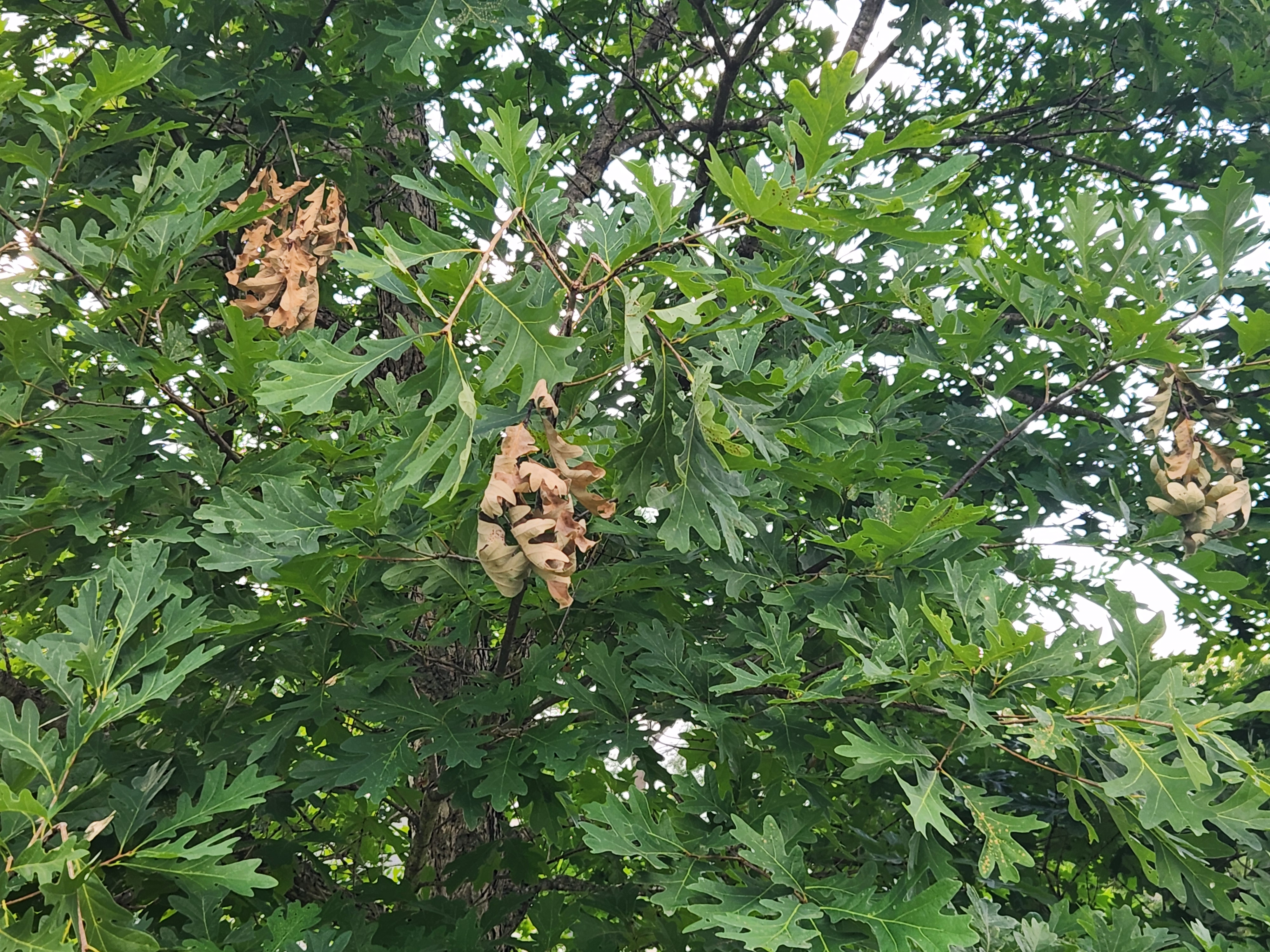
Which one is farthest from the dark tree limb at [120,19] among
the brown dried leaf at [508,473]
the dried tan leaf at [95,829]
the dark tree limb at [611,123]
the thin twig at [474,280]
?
the dried tan leaf at [95,829]

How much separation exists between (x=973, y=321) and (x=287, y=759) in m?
1.98

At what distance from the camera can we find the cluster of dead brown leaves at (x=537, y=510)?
141 centimetres

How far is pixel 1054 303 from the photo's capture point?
2219 mm

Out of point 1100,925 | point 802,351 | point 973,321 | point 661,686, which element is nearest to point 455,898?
point 661,686

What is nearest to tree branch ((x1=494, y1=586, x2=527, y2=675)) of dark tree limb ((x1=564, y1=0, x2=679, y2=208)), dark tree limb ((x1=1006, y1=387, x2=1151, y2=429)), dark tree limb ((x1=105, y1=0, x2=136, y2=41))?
dark tree limb ((x1=1006, y1=387, x2=1151, y2=429))

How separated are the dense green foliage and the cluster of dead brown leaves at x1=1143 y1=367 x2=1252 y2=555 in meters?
0.01

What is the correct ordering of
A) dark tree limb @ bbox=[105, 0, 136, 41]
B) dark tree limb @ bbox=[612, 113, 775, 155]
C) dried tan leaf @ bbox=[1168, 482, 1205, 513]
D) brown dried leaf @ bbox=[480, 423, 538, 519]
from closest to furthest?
brown dried leaf @ bbox=[480, 423, 538, 519] < dried tan leaf @ bbox=[1168, 482, 1205, 513] < dark tree limb @ bbox=[105, 0, 136, 41] < dark tree limb @ bbox=[612, 113, 775, 155]

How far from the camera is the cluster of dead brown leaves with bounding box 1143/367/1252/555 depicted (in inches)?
88.8

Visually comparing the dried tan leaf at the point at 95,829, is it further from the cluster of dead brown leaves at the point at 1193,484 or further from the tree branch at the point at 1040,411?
the cluster of dead brown leaves at the point at 1193,484

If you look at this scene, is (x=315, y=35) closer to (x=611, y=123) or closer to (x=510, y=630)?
(x=611, y=123)

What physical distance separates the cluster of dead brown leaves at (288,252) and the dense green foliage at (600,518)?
16 mm

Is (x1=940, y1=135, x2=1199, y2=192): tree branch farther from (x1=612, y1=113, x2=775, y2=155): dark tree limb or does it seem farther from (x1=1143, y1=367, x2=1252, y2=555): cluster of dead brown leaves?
(x1=1143, y1=367, x2=1252, y2=555): cluster of dead brown leaves

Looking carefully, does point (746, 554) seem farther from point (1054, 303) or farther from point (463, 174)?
point (463, 174)

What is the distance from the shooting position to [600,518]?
2.01m
